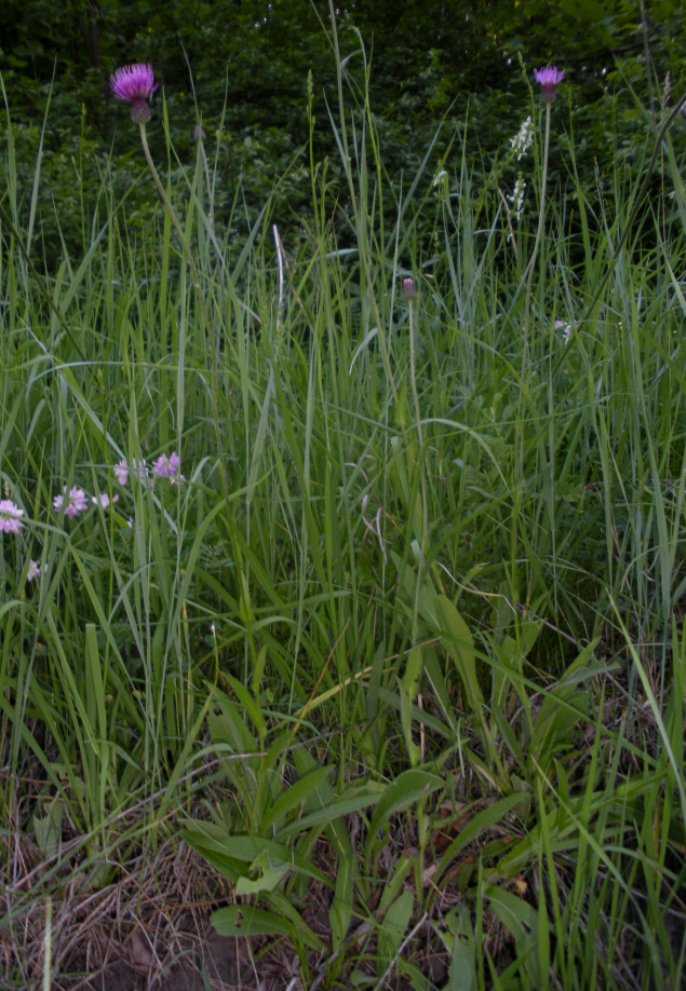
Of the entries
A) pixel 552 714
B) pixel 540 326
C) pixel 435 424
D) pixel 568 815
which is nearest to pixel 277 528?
pixel 435 424

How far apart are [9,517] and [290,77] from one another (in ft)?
15.2

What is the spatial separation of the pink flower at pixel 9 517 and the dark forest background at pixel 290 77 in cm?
229

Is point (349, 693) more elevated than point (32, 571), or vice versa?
point (32, 571)

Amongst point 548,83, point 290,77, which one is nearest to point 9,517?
point 548,83

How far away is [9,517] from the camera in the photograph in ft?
4.36

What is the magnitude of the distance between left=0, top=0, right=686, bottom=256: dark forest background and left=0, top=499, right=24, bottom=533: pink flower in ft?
7.51

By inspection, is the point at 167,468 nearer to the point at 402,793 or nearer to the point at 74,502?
the point at 74,502

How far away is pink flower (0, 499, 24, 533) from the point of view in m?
1.31

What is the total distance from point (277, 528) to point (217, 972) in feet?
2.19

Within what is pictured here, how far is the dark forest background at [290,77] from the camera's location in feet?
12.6

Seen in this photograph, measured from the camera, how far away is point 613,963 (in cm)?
113

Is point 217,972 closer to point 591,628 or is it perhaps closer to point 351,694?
point 351,694

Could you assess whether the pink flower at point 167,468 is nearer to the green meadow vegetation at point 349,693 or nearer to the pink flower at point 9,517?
the green meadow vegetation at point 349,693

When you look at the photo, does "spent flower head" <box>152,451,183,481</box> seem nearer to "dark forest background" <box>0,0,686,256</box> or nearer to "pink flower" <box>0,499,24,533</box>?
"pink flower" <box>0,499,24,533</box>
